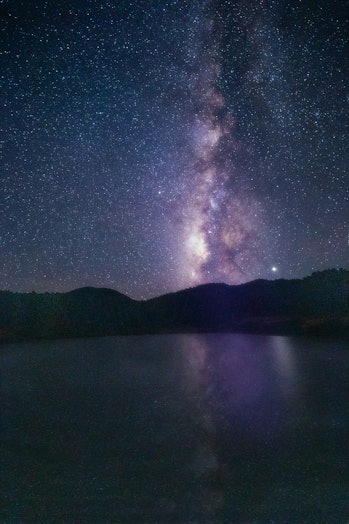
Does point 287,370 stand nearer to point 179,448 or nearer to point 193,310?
point 179,448

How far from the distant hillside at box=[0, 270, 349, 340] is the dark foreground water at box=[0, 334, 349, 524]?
21618 mm

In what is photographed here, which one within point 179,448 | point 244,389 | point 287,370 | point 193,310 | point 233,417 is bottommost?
point 179,448

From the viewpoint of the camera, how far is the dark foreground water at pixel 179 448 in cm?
488

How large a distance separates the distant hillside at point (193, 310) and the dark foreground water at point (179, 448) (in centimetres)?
2162

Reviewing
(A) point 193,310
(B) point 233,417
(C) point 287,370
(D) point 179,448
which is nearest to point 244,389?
(B) point 233,417

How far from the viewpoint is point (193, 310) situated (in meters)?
65.8

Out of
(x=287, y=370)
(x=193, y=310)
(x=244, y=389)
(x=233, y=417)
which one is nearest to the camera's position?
(x=233, y=417)

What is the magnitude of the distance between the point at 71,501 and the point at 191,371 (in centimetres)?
1020

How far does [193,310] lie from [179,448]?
5907 centimetres

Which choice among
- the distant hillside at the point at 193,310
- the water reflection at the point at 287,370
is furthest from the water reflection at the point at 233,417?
the distant hillside at the point at 193,310

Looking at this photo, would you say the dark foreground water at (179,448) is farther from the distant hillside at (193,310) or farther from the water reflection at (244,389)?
the distant hillside at (193,310)

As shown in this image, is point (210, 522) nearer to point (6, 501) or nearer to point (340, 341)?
point (6, 501)

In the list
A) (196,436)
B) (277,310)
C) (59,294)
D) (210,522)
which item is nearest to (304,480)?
(210,522)

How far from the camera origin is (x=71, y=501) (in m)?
5.16
